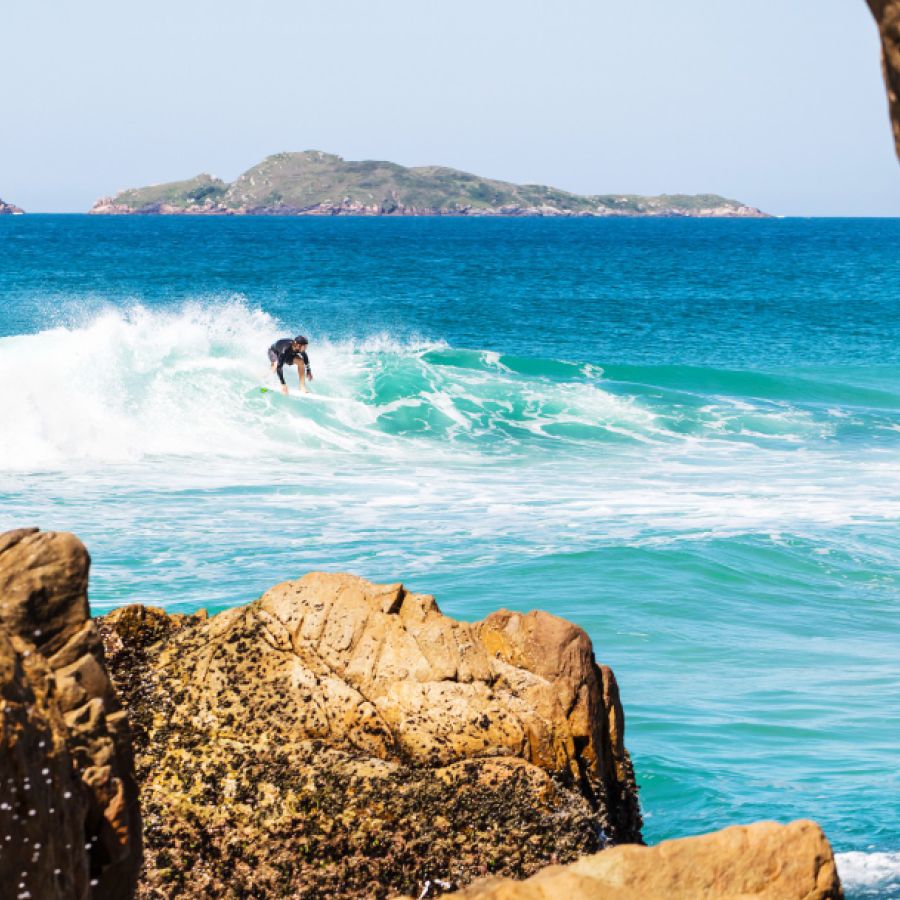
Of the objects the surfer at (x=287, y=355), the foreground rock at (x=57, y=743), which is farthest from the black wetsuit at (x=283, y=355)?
the foreground rock at (x=57, y=743)

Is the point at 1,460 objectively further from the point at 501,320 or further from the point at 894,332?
the point at 894,332

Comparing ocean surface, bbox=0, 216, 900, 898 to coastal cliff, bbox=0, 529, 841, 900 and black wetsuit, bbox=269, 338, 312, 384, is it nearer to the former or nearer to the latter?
black wetsuit, bbox=269, 338, 312, 384

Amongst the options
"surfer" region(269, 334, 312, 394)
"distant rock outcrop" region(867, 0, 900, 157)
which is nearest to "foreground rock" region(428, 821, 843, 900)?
"distant rock outcrop" region(867, 0, 900, 157)

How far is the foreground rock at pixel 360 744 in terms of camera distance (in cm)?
509

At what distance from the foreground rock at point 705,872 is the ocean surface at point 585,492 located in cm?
358

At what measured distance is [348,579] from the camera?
242 inches

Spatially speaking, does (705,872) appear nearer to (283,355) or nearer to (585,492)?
(585,492)

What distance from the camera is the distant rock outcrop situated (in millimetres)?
2381

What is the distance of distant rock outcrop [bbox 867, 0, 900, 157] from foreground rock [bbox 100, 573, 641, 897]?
3.45m

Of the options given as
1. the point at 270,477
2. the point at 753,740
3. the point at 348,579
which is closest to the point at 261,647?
the point at 348,579

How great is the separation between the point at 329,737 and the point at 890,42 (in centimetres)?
386

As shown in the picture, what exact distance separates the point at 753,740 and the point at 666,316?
38.8m

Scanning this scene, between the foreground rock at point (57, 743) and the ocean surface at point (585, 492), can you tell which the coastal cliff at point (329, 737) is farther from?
the ocean surface at point (585, 492)

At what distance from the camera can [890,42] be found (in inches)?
95.3
